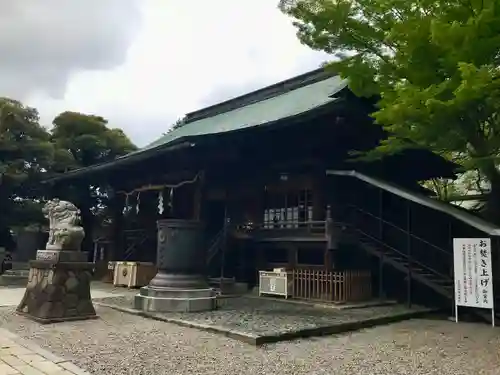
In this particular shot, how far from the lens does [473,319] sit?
824 cm

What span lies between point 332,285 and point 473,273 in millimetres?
3045

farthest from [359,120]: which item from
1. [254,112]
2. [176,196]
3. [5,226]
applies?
[5,226]

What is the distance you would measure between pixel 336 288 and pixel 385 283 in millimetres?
1975

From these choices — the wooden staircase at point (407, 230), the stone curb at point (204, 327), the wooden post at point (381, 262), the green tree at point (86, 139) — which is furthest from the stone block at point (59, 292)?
the green tree at point (86, 139)

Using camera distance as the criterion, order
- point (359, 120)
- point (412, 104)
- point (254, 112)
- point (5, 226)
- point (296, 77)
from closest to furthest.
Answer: point (412, 104)
point (359, 120)
point (254, 112)
point (296, 77)
point (5, 226)

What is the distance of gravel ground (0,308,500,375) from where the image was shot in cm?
478

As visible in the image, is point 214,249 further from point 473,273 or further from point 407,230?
point 473,273

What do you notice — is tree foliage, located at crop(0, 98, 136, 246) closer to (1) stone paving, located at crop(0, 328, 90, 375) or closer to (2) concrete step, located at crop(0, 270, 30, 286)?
(2) concrete step, located at crop(0, 270, 30, 286)

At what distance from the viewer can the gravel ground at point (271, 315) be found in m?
6.78

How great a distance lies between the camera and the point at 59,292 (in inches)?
293

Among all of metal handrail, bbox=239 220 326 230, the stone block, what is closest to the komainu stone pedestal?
the stone block

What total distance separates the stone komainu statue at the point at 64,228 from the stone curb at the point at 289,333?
1696mm

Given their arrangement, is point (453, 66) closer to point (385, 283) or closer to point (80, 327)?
point (385, 283)

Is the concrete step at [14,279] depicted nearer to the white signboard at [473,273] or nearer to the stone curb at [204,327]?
the stone curb at [204,327]
